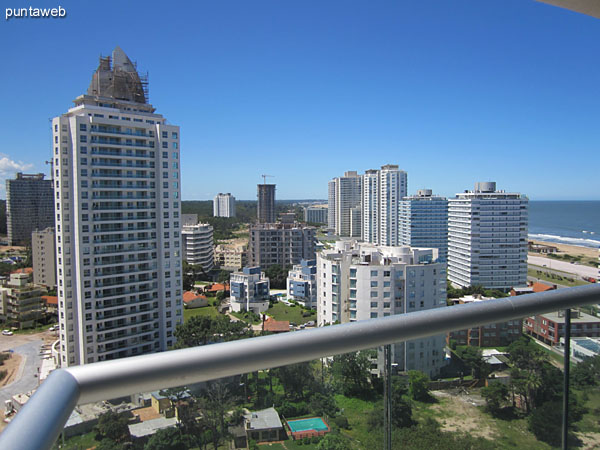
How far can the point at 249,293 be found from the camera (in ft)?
54.4

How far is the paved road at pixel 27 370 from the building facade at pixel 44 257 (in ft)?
21.8

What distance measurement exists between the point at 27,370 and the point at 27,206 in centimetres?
2365

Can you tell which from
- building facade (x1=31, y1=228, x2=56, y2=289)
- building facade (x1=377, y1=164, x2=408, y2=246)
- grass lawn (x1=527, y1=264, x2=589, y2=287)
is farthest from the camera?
building facade (x1=377, y1=164, x2=408, y2=246)

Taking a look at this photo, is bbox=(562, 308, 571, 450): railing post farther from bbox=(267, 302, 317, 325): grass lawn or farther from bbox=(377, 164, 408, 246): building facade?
bbox=(377, 164, 408, 246): building facade

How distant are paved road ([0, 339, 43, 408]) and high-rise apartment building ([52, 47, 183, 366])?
1187mm

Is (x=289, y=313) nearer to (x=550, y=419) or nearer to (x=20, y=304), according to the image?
(x=20, y=304)

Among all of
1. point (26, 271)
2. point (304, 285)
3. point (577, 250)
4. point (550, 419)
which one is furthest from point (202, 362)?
point (577, 250)

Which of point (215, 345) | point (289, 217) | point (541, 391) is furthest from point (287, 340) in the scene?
point (289, 217)

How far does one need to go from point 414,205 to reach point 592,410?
23.5m

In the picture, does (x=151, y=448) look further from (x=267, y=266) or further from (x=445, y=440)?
(x=267, y=266)

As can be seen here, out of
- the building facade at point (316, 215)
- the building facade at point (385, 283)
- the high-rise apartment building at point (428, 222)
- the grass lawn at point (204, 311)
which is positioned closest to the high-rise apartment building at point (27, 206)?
the grass lawn at point (204, 311)

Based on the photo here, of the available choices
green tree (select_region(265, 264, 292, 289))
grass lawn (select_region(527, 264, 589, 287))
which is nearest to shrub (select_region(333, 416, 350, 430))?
green tree (select_region(265, 264, 292, 289))

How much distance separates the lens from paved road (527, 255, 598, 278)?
2192cm

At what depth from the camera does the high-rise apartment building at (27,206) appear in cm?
2975
